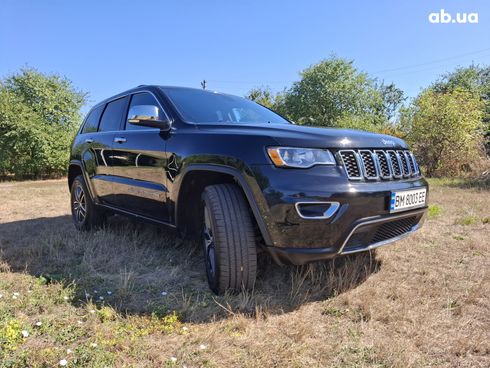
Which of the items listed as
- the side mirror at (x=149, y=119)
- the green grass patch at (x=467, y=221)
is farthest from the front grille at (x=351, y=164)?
the green grass patch at (x=467, y=221)

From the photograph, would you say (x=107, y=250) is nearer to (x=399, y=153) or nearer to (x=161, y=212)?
(x=161, y=212)

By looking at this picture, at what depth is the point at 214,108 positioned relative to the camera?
3.35 m

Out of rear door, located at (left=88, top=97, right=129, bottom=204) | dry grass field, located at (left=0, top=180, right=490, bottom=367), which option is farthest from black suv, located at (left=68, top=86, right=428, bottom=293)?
rear door, located at (left=88, top=97, right=129, bottom=204)

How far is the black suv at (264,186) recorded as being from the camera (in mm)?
2133

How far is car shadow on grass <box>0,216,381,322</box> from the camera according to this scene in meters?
2.39

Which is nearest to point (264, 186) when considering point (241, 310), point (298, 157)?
point (298, 157)

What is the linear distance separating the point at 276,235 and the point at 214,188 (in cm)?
57

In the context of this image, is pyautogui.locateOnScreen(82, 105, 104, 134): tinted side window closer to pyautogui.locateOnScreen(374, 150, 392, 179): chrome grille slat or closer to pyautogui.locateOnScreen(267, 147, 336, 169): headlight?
pyautogui.locateOnScreen(267, 147, 336, 169): headlight

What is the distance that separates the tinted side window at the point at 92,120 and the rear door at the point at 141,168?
0.98 metres

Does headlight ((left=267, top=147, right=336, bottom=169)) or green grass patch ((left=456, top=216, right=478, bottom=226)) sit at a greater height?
headlight ((left=267, top=147, right=336, bottom=169))

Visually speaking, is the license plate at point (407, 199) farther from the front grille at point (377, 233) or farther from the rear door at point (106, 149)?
the rear door at point (106, 149)

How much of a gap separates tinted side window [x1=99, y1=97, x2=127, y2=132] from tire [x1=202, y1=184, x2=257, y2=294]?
1.97m

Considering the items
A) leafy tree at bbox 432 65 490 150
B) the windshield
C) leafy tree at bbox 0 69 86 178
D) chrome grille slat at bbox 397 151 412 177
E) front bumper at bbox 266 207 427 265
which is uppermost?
leafy tree at bbox 432 65 490 150

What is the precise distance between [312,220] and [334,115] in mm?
27843
